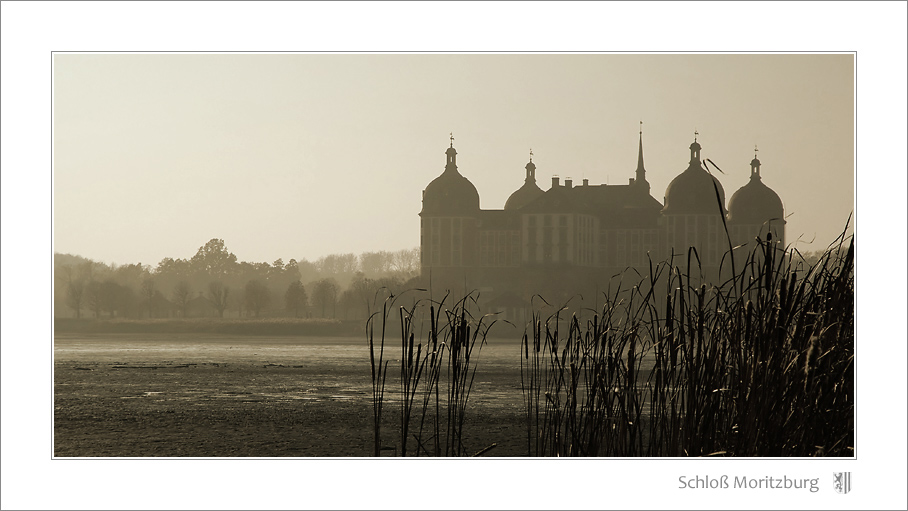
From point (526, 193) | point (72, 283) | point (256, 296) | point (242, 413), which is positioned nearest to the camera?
point (242, 413)

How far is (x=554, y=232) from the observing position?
173 feet

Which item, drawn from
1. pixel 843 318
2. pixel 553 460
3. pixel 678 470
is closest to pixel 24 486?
pixel 553 460

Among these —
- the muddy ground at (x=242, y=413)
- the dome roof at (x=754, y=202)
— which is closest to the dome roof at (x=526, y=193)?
the dome roof at (x=754, y=202)

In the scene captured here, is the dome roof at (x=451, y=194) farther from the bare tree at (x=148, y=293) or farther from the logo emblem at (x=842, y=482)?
the logo emblem at (x=842, y=482)

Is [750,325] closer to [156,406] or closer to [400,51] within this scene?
[400,51]

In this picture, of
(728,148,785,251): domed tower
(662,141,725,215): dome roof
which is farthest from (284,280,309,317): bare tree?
(728,148,785,251): domed tower

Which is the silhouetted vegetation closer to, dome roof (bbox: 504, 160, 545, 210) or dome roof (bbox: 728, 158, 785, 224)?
dome roof (bbox: 728, 158, 785, 224)

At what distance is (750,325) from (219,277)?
44.2 meters

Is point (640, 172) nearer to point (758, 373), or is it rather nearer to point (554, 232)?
point (554, 232)

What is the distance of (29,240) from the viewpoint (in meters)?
2.72

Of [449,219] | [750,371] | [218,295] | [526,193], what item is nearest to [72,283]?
[218,295]

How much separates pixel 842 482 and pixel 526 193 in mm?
54044

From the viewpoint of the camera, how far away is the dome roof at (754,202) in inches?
1853

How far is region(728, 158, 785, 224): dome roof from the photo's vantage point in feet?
154
